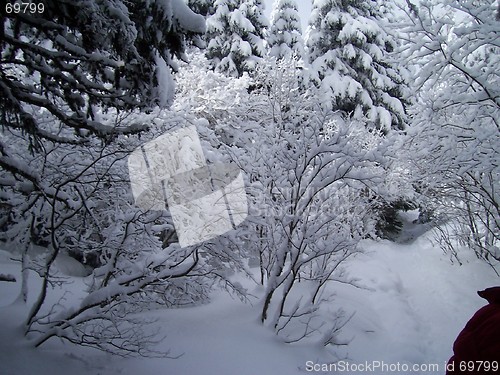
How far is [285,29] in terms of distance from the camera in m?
16.4

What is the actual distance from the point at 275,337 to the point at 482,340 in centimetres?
395

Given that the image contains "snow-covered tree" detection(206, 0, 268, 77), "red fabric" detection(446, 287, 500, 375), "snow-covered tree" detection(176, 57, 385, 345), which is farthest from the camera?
"snow-covered tree" detection(206, 0, 268, 77)

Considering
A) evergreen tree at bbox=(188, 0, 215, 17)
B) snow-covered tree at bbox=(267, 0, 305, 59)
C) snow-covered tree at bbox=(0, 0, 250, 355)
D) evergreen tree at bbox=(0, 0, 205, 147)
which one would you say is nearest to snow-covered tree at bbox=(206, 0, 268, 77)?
evergreen tree at bbox=(188, 0, 215, 17)

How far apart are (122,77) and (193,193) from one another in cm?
258

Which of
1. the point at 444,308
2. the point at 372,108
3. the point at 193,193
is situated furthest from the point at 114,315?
the point at 372,108

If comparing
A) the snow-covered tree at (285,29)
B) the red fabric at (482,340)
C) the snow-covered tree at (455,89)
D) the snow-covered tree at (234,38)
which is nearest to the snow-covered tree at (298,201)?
the snow-covered tree at (455,89)

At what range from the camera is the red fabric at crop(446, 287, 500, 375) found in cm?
164

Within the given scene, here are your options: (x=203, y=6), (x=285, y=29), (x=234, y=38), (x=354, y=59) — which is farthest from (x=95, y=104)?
(x=354, y=59)

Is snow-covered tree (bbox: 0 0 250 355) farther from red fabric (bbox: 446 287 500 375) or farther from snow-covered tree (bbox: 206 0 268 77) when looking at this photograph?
snow-covered tree (bbox: 206 0 268 77)

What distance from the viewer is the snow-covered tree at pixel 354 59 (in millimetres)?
15922

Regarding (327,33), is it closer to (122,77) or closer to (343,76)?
(343,76)

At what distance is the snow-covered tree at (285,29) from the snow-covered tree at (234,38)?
151 centimetres

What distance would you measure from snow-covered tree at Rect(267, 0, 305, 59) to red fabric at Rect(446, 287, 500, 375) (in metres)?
15.5

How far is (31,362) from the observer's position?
11.1ft
